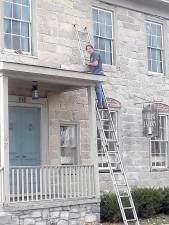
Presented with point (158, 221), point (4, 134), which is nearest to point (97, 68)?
point (4, 134)

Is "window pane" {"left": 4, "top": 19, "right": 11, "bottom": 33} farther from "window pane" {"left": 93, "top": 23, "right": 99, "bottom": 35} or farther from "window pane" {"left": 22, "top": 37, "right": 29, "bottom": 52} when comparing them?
"window pane" {"left": 93, "top": 23, "right": 99, "bottom": 35}

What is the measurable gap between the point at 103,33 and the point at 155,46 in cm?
263

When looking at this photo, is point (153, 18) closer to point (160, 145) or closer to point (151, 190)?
point (160, 145)

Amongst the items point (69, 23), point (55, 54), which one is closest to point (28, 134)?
point (55, 54)

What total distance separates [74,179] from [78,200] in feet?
1.83

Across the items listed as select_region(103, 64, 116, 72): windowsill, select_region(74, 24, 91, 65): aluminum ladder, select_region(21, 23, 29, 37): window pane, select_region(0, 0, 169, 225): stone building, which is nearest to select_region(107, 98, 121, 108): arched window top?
select_region(0, 0, 169, 225): stone building

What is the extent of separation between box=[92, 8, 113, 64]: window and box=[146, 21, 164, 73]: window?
1.91m

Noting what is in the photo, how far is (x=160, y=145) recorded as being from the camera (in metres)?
18.8

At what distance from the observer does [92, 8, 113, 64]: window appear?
17.1m

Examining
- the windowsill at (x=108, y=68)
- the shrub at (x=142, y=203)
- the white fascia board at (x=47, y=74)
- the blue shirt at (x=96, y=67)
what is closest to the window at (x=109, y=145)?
the shrub at (x=142, y=203)

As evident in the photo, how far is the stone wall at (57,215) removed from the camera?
12555mm

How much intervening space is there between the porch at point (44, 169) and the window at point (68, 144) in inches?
25.6

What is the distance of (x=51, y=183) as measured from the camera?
13.9 metres

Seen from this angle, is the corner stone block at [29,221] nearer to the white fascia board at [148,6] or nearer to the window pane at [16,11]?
the window pane at [16,11]
